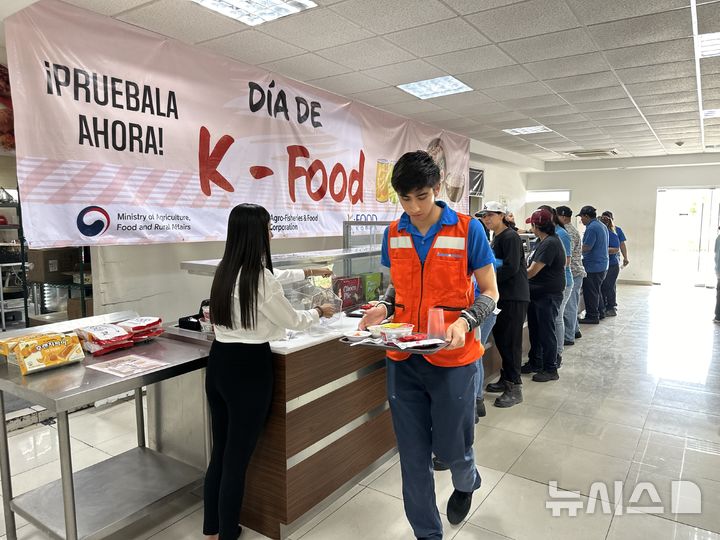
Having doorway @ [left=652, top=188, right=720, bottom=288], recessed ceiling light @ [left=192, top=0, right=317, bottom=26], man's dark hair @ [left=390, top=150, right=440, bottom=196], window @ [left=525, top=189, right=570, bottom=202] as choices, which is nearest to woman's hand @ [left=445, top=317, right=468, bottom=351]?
man's dark hair @ [left=390, top=150, right=440, bottom=196]

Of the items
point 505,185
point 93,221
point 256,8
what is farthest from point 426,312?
point 505,185

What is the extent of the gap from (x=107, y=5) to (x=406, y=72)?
256cm

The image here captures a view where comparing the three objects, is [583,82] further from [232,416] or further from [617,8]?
[232,416]

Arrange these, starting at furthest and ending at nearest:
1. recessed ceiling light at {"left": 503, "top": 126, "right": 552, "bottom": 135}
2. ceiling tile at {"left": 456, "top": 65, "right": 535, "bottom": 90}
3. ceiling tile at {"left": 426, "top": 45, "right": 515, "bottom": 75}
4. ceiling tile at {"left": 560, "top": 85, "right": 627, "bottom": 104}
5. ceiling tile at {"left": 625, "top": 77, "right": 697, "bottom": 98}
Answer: recessed ceiling light at {"left": 503, "top": 126, "right": 552, "bottom": 135} < ceiling tile at {"left": 560, "top": 85, "right": 627, "bottom": 104} < ceiling tile at {"left": 625, "top": 77, "right": 697, "bottom": 98} < ceiling tile at {"left": 456, "top": 65, "right": 535, "bottom": 90} < ceiling tile at {"left": 426, "top": 45, "right": 515, "bottom": 75}

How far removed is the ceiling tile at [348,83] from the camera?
4.87m

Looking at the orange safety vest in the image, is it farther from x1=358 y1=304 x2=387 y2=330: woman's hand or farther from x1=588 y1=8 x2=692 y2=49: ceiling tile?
x1=588 y1=8 x2=692 y2=49: ceiling tile

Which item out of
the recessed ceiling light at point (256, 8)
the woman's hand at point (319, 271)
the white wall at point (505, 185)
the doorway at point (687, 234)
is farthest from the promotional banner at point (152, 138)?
the doorway at point (687, 234)

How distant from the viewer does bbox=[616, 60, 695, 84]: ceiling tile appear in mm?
4453

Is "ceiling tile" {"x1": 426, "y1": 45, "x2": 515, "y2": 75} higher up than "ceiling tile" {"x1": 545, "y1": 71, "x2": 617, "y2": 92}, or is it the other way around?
"ceiling tile" {"x1": 426, "y1": 45, "x2": 515, "y2": 75}

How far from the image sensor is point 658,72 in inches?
183

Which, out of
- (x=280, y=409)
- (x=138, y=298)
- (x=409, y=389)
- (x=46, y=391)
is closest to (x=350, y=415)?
(x=280, y=409)

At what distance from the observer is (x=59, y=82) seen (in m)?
3.07

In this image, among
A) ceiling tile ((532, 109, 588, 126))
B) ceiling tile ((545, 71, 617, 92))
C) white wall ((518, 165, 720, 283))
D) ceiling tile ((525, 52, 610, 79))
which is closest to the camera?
ceiling tile ((525, 52, 610, 79))

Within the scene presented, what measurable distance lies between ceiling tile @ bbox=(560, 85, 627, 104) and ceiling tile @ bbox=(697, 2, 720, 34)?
1538 mm
